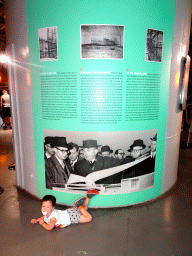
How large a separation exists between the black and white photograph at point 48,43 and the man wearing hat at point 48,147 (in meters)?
1.34

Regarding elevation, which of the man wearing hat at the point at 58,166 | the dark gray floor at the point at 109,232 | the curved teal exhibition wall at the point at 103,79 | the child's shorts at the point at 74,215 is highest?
the curved teal exhibition wall at the point at 103,79

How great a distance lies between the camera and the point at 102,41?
→ 277cm

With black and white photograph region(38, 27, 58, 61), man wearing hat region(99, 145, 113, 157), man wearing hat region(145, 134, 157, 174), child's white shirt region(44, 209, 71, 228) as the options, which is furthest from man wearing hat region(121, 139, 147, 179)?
black and white photograph region(38, 27, 58, 61)

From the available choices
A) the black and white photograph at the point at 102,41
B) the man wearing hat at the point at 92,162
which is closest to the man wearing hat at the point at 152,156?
the man wearing hat at the point at 92,162

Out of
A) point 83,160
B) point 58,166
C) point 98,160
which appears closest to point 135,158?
point 98,160

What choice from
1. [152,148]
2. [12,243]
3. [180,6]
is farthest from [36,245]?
[180,6]

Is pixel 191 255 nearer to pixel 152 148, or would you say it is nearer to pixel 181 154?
pixel 152 148

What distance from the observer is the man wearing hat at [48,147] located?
322 cm

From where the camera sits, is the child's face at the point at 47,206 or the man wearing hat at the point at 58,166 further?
the man wearing hat at the point at 58,166

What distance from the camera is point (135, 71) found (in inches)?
115

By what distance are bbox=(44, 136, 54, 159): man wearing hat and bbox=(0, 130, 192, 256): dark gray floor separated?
3.31 ft

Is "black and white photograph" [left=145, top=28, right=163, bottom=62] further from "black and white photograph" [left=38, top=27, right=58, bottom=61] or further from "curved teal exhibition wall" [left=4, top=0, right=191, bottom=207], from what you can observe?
"black and white photograph" [left=38, top=27, right=58, bottom=61]

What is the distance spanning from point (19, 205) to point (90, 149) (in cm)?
175

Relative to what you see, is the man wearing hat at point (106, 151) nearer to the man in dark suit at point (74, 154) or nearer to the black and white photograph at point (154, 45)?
the man in dark suit at point (74, 154)
